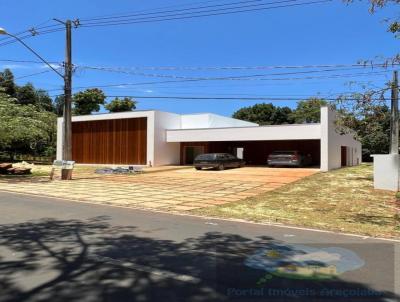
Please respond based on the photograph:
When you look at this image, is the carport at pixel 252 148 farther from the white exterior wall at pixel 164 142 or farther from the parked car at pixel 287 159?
the parked car at pixel 287 159

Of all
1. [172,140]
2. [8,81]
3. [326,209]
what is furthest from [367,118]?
[8,81]

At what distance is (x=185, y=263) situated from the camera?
6.55 meters

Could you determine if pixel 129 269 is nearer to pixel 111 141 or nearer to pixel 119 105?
pixel 111 141

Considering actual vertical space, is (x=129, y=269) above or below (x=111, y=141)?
below

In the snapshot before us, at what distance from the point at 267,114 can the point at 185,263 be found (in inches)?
2654

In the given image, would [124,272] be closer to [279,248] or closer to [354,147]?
[279,248]

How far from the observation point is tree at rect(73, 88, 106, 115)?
5957cm

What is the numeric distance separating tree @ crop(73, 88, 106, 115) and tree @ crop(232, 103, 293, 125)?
24.5m

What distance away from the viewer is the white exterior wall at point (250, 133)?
31.2m

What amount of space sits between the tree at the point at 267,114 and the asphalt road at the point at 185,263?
206 ft

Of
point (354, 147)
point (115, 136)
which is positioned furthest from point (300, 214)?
point (354, 147)

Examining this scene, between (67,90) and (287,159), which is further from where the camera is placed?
(287,159)

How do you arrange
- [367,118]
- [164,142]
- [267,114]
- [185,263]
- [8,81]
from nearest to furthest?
[185,263]
[367,118]
[164,142]
[8,81]
[267,114]

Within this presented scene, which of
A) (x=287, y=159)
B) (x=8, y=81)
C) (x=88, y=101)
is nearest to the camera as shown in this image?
(x=287, y=159)
